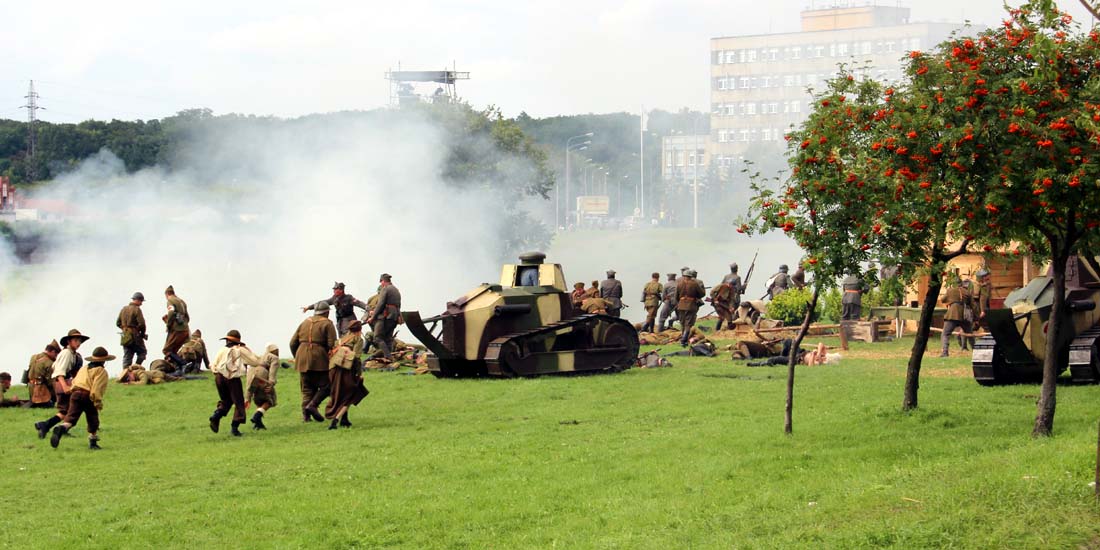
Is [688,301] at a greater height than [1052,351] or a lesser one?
greater

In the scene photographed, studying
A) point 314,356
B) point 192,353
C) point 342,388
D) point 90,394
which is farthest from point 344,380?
point 192,353

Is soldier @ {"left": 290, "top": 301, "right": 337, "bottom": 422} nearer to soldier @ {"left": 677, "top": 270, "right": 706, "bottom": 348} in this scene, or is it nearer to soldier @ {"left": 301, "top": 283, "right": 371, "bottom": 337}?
soldier @ {"left": 301, "top": 283, "right": 371, "bottom": 337}

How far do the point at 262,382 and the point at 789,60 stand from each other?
236 feet

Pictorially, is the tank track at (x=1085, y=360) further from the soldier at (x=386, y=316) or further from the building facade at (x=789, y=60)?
the building facade at (x=789, y=60)

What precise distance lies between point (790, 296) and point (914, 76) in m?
22.5

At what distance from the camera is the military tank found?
2773 centimetres

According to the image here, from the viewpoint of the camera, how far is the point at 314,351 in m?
21.7

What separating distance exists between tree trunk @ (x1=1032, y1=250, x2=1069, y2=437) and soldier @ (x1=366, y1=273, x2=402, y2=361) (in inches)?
688

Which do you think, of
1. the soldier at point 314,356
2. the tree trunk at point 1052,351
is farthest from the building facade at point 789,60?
the tree trunk at point 1052,351

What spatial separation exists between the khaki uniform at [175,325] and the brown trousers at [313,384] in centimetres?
873

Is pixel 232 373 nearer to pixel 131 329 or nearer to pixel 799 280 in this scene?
pixel 131 329

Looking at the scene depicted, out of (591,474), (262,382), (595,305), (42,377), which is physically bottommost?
(591,474)

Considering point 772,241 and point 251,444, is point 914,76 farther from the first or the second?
point 772,241

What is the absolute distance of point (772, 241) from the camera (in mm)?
102750
